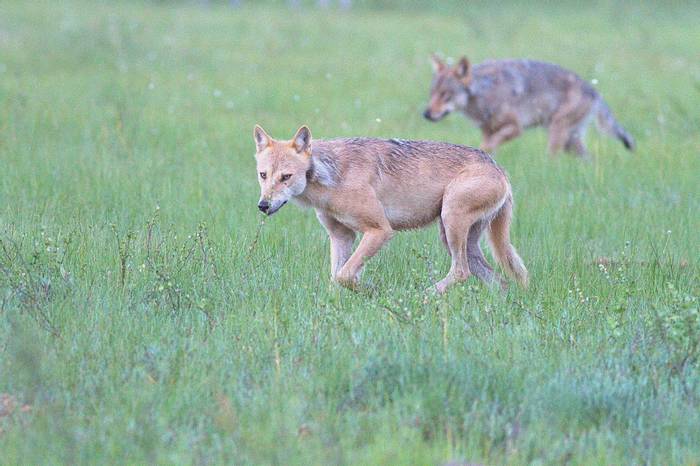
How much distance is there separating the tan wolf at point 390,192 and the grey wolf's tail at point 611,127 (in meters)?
5.30

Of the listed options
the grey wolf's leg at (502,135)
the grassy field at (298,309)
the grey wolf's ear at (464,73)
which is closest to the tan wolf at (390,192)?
the grassy field at (298,309)

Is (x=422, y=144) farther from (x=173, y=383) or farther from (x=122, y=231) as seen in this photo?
(x=173, y=383)

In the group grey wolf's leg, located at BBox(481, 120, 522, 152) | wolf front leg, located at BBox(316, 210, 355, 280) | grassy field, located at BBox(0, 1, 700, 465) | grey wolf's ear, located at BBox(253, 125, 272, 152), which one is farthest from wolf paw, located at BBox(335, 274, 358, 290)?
grey wolf's leg, located at BBox(481, 120, 522, 152)

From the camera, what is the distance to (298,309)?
6469 mm

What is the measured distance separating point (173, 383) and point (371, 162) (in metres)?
3.01

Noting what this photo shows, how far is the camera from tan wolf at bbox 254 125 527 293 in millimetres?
7332

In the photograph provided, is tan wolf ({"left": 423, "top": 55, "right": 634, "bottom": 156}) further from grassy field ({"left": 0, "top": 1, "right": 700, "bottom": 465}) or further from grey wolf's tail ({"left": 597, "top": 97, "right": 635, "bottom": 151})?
grassy field ({"left": 0, "top": 1, "right": 700, "bottom": 465})

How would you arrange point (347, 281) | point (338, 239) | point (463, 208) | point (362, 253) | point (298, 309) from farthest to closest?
point (338, 239) < point (463, 208) < point (362, 253) < point (347, 281) < point (298, 309)

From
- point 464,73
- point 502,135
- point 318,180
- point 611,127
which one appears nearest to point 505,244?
point 318,180

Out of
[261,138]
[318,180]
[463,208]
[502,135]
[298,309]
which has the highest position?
[261,138]

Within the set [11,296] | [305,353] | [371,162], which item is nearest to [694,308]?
[305,353]

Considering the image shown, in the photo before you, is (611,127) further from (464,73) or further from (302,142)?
(302,142)

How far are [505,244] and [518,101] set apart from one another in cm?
620

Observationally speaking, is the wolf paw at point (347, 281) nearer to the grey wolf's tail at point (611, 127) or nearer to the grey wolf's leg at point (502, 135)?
the grey wolf's leg at point (502, 135)
